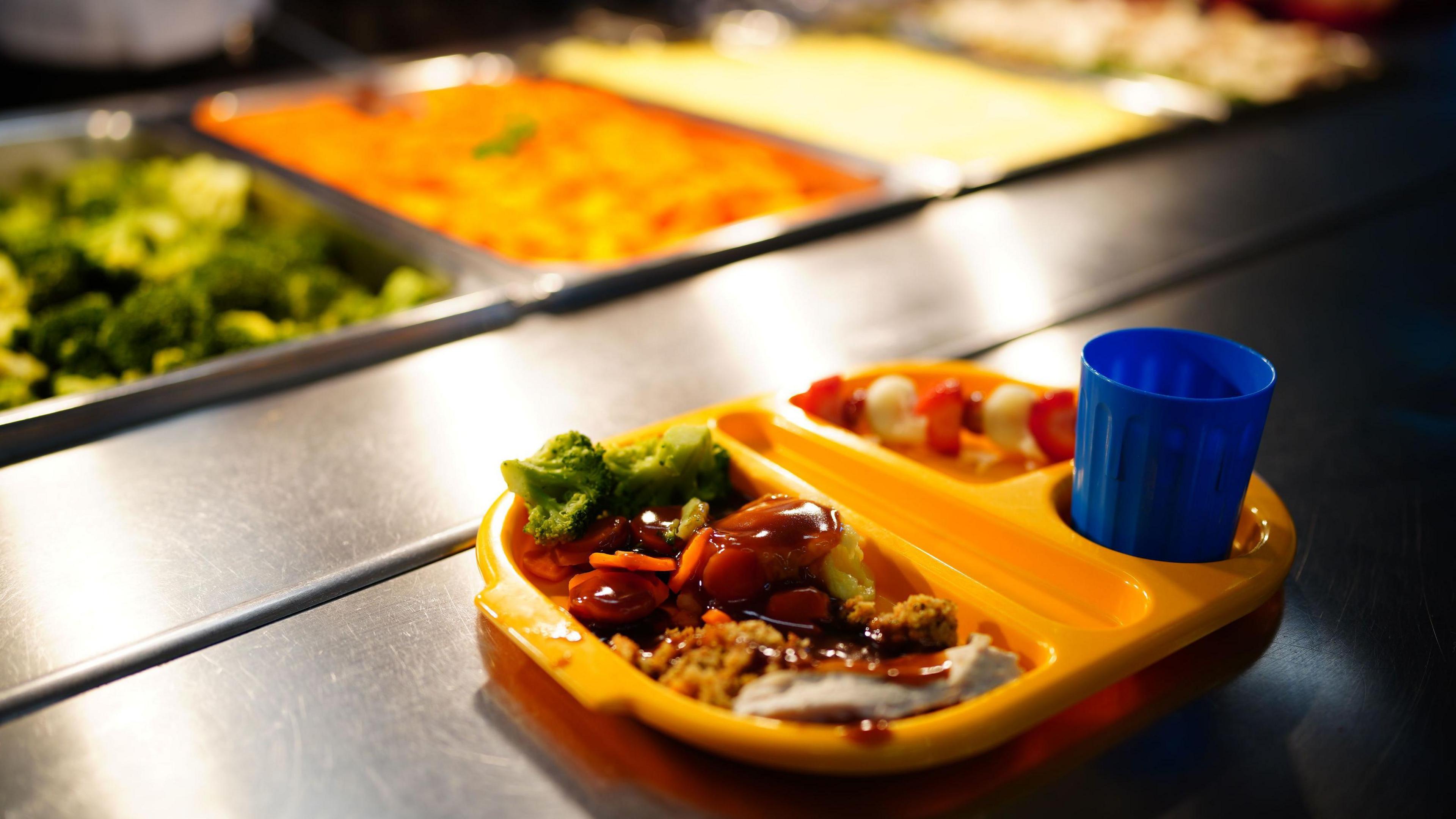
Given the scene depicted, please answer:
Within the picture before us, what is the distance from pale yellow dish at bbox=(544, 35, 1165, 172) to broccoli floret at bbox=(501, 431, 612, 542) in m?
1.66

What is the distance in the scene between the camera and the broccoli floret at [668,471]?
1.11 m

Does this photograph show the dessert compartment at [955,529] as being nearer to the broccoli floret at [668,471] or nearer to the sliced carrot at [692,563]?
the broccoli floret at [668,471]

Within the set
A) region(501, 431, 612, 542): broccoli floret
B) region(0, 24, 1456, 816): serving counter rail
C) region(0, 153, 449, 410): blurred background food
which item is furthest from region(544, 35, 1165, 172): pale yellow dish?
region(501, 431, 612, 542): broccoli floret

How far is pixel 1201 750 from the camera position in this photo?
2.88 feet

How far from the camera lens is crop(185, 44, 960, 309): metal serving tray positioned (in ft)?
6.25

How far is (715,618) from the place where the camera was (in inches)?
36.9

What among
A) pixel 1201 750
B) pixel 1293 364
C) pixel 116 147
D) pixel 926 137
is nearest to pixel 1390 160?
pixel 926 137

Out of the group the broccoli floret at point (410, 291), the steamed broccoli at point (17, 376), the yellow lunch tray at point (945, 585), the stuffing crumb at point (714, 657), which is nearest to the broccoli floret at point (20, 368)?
the steamed broccoli at point (17, 376)

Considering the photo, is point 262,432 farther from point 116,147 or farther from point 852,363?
point 116,147

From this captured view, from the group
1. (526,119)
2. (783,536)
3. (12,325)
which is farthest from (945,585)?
(526,119)

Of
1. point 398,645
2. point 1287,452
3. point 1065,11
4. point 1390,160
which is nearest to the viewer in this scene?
point 398,645

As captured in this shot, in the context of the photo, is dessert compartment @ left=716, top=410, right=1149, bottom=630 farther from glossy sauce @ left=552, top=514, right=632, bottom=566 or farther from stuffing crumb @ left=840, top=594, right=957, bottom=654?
glossy sauce @ left=552, top=514, right=632, bottom=566

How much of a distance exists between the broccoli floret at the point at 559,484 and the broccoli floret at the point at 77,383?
32.6 inches

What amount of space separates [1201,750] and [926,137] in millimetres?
2105
